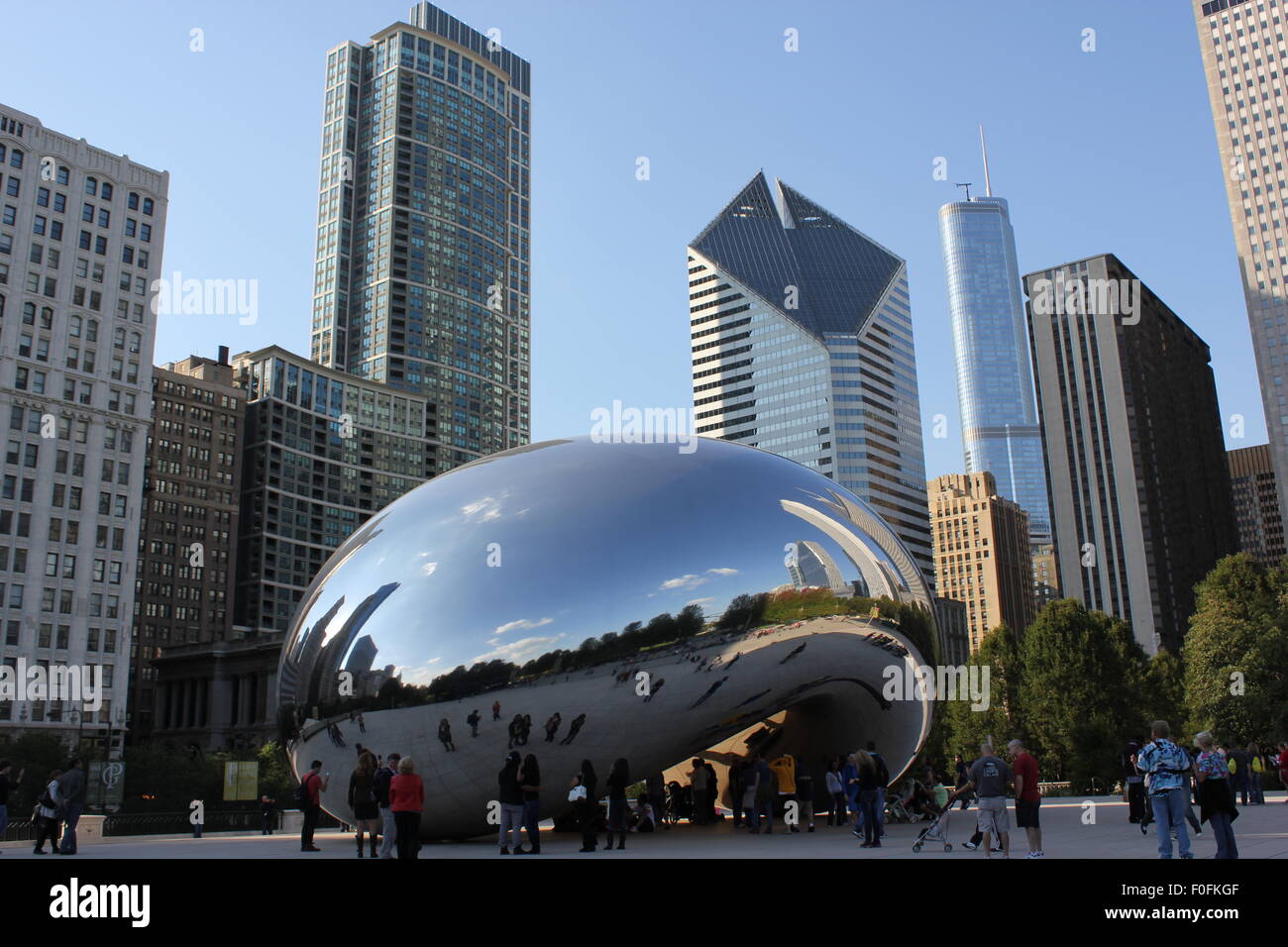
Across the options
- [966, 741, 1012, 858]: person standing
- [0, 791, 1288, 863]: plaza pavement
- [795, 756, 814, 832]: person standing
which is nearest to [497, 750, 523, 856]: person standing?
[0, 791, 1288, 863]: plaza pavement

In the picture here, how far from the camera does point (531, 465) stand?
57.5 feet

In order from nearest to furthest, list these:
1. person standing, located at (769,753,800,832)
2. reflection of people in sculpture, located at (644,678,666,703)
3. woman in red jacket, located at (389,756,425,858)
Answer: woman in red jacket, located at (389,756,425,858)
reflection of people in sculpture, located at (644,678,666,703)
person standing, located at (769,753,800,832)

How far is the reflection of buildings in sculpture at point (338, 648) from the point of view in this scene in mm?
15633

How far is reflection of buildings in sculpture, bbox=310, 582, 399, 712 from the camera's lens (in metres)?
15.6

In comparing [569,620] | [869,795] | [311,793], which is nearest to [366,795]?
[311,793]

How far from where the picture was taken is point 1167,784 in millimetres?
11625

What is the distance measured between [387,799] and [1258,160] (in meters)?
153

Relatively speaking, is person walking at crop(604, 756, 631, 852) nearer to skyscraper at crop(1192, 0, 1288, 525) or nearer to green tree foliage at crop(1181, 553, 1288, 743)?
green tree foliage at crop(1181, 553, 1288, 743)

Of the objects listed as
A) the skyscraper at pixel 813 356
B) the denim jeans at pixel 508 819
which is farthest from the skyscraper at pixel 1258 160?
the denim jeans at pixel 508 819

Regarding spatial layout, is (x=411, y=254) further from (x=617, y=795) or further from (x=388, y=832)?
(x=388, y=832)

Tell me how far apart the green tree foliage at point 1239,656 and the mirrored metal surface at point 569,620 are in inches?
1494

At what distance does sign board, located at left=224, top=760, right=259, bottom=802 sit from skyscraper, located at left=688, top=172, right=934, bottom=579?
146555mm

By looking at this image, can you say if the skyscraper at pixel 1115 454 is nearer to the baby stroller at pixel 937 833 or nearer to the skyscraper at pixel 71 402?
the skyscraper at pixel 71 402
